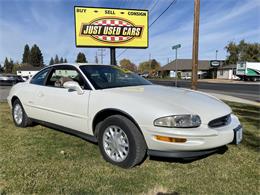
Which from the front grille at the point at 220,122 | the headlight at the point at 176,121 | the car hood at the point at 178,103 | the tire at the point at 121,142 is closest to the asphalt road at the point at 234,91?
the tire at the point at 121,142

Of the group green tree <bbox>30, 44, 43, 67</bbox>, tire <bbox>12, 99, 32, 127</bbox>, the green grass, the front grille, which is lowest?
the green grass

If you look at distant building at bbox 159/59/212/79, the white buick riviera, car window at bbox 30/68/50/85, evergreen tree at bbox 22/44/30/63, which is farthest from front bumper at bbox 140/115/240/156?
evergreen tree at bbox 22/44/30/63

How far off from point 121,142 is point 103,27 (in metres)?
Result: 10.9

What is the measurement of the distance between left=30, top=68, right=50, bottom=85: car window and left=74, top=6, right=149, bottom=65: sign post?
8.03m

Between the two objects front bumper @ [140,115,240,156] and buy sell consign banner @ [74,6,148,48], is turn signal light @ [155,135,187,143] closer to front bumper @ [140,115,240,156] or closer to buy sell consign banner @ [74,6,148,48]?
front bumper @ [140,115,240,156]

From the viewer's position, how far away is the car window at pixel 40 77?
193 inches

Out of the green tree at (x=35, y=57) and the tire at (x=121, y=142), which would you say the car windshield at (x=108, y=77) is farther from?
the green tree at (x=35, y=57)

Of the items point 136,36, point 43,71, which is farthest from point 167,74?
point 43,71

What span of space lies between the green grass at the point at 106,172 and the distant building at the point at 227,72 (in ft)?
188

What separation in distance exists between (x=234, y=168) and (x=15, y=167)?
9.79ft

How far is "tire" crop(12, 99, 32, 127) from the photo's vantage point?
17.1ft

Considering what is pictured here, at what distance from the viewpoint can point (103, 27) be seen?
1320 centimetres

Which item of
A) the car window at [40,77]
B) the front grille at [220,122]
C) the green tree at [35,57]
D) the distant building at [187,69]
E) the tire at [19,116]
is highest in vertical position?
the green tree at [35,57]

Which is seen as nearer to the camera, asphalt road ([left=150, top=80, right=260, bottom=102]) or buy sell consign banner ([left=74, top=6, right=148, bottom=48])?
buy sell consign banner ([left=74, top=6, right=148, bottom=48])
